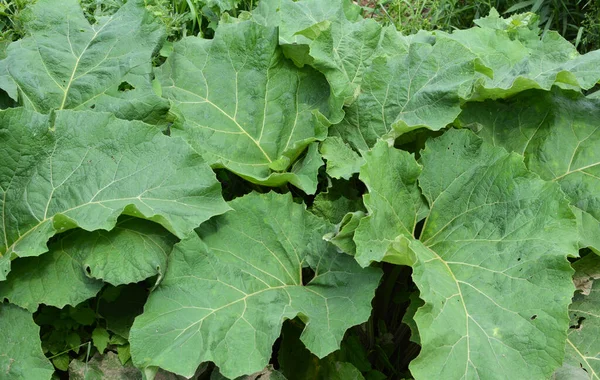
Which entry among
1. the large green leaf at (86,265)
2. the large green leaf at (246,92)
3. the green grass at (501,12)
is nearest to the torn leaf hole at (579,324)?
the large green leaf at (246,92)

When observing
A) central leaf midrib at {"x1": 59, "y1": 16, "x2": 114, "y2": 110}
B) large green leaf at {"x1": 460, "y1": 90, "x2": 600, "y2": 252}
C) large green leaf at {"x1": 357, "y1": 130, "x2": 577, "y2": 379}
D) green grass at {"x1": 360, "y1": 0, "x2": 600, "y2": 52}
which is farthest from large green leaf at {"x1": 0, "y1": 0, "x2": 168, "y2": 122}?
green grass at {"x1": 360, "y1": 0, "x2": 600, "y2": 52}

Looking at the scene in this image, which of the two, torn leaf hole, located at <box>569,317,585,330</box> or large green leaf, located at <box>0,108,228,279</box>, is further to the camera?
torn leaf hole, located at <box>569,317,585,330</box>

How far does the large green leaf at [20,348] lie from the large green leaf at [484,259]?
1.11m

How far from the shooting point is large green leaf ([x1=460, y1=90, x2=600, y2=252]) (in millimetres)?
2705

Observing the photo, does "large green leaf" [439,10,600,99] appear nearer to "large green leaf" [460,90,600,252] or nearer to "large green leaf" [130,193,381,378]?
"large green leaf" [460,90,600,252]

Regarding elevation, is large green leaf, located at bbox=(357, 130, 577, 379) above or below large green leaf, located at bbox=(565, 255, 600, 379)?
above

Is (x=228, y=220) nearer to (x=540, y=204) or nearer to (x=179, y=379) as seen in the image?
(x=179, y=379)

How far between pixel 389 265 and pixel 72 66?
1596mm

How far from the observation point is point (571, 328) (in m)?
2.56

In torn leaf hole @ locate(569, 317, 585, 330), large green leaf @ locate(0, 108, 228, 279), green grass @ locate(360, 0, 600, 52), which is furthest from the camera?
green grass @ locate(360, 0, 600, 52)

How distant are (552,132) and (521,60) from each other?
0.33 meters

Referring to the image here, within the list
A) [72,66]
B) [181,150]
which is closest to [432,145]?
[181,150]

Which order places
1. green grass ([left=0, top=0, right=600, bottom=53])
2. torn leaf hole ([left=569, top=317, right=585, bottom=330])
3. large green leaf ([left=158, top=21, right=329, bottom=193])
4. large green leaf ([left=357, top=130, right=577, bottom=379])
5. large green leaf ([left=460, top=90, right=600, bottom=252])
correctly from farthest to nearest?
green grass ([left=0, top=0, right=600, bottom=53]) < large green leaf ([left=158, top=21, right=329, bottom=193]) < large green leaf ([left=460, top=90, right=600, bottom=252]) < torn leaf hole ([left=569, top=317, right=585, bottom=330]) < large green leaf ([left=357, top=130, right=577, bottom=379])

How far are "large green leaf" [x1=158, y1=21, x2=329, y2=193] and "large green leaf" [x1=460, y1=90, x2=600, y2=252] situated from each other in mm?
715
